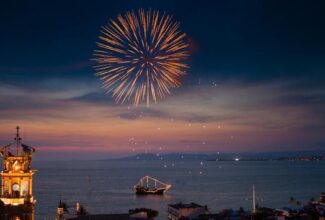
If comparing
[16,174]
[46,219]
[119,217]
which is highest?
[16,174]

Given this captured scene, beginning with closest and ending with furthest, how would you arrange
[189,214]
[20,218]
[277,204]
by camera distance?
[20,218]
[189,214]
[277,204]

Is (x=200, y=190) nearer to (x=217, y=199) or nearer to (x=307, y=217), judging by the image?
(x=217, y=199)

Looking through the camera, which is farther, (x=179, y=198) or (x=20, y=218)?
(x=179, y=198)

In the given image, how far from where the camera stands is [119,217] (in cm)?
2364

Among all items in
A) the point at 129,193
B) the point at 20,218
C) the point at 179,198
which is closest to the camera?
the point at 20,218

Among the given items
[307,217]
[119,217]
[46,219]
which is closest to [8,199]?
[119,217]

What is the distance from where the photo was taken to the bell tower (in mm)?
22359

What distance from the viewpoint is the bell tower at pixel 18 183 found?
22359mm

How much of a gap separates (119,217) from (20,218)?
4.67 m

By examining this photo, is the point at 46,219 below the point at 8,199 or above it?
below

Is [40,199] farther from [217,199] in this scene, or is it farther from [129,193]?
→ [217,199]

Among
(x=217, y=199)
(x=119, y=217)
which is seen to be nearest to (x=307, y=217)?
(x=119, y=217)

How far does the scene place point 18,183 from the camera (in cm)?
2289

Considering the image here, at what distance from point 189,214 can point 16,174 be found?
31.7 m
